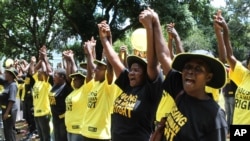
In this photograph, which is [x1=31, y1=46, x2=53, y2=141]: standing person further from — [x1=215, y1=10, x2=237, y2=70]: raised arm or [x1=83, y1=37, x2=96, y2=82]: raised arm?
[x1=215, y1=10, x2=237, y2=70]: raised arm

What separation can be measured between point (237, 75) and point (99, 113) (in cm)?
161

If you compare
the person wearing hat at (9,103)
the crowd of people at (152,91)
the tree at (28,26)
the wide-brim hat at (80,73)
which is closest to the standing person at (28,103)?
the person wearing hat at (9,103)

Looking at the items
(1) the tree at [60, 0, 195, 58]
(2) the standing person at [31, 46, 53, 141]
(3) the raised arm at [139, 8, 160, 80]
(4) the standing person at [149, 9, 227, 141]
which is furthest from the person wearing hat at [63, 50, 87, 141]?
(1) the tree at [60, 0, 195, 58]

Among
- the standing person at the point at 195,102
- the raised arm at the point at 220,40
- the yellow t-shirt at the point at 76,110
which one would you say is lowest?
the yellow t-shirt at the point at 76,110

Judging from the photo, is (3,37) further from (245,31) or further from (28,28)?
(245,31)

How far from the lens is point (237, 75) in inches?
173

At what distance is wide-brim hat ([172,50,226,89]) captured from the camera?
2593 mm

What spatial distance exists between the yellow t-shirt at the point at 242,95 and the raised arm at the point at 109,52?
4.29 ft

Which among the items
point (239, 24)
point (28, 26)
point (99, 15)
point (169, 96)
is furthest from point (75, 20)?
point (239, 24)

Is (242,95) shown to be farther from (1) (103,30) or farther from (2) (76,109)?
(2) (76,109)

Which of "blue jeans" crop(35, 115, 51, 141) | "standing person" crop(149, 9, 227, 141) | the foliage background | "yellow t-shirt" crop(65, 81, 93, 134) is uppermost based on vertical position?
the foliage background

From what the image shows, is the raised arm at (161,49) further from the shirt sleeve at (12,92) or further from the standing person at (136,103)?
the shirt sleeve at (12,92)

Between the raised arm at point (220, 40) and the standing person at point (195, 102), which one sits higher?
the raised arm at point (220, 40)

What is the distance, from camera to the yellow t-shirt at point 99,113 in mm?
4660
